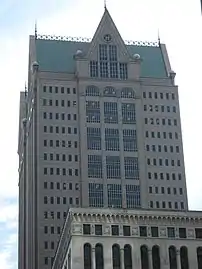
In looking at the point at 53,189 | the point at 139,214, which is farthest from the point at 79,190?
the point at 139,214

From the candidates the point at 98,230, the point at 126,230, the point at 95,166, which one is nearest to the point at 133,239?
the point at 126,230

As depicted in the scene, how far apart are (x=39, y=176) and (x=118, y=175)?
66.5 ft

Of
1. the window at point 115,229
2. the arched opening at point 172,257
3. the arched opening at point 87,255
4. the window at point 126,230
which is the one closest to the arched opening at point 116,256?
the window at point 115,229

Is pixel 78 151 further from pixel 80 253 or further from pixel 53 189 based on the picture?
pixel 80 253

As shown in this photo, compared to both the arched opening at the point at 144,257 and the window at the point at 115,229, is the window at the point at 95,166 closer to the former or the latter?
the window at the point at 115,229

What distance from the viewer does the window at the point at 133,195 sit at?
636ft

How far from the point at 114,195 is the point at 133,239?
6544cm

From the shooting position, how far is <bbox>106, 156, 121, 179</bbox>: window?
196 meters

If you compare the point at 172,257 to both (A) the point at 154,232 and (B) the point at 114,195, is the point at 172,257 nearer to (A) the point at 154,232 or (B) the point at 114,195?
(A) the point at 154,232

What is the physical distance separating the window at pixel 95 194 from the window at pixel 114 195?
2092mm

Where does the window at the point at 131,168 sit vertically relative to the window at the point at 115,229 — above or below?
above

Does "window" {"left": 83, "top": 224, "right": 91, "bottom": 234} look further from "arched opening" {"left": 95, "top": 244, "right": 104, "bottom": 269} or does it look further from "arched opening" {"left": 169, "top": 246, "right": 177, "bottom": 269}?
"arched opening" {"left": 169, "top": 246, "right": 177, "bottom": 269}

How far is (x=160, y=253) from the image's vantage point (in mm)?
127688

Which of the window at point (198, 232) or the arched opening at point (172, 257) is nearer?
the arched opening at point (172, 257)
